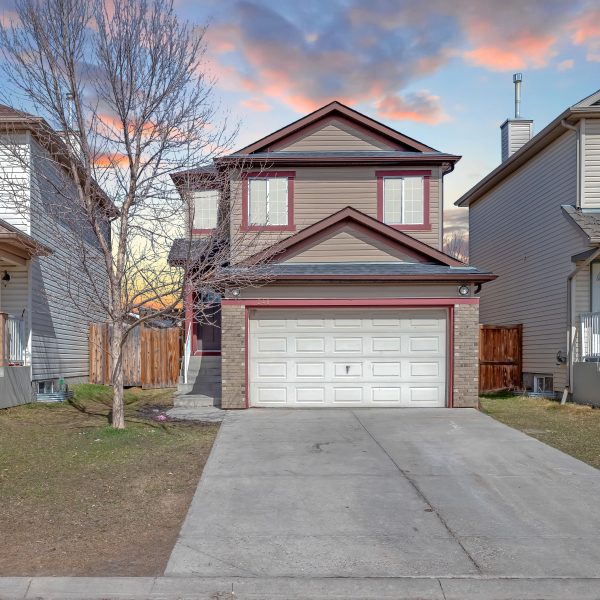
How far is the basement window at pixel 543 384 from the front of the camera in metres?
17.4

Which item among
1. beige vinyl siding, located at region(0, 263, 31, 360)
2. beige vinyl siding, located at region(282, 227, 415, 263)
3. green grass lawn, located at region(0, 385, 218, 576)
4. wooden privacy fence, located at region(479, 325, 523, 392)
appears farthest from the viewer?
wooden privacy fence, located at region(479, 325, 523, 392)

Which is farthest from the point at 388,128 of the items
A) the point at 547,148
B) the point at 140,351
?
the point at 140,351

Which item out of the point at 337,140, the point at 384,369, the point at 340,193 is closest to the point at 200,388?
the point at 384,369

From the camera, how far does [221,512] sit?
6.80 m

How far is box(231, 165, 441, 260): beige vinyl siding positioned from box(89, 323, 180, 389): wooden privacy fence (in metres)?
6.23

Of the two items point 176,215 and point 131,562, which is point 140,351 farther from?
point 131,562

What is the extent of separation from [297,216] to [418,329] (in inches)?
183

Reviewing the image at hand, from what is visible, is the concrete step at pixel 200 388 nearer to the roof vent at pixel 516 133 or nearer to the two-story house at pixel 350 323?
the two-story house at pixel 350 323

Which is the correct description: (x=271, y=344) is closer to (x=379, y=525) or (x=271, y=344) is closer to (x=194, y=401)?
(x=194, y=401)

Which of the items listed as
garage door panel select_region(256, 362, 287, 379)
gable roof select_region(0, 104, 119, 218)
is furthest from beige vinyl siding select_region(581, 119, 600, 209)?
gable roof select_region(0, 104, 119, 218)

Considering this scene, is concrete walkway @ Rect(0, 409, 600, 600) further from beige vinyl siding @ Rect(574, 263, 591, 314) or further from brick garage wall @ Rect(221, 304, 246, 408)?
beige vinyl siding @ Rect(574, 263, 591, 314)

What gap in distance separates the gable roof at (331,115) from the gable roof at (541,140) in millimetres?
3431

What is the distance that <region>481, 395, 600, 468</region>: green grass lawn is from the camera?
33.8 ft

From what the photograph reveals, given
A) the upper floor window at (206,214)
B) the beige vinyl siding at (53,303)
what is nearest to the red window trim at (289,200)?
the upper floor window at (206,214)
